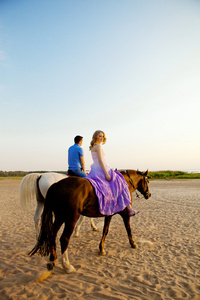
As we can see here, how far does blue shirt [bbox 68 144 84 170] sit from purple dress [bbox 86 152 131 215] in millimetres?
1077

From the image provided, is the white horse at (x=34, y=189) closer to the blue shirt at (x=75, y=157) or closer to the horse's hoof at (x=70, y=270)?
the blue shirt at (x=75, y=157)

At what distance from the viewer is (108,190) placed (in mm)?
4262

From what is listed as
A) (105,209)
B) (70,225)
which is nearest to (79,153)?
(105,209)

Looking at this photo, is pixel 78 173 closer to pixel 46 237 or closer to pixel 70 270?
pixel 46 237

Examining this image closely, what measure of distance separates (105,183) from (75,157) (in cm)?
153

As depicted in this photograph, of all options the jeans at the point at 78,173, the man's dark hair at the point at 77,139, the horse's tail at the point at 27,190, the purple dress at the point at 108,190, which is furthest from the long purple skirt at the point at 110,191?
the horse's tail at the point at 27,190

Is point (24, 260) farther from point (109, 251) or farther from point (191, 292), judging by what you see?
point (191, 292)

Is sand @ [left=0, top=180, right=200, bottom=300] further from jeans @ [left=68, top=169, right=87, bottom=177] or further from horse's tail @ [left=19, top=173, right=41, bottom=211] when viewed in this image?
jeans @ [left=68, top=169, right=87, bottom=177]

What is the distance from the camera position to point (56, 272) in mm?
3838

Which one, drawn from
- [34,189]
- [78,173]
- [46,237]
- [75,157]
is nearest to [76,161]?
[75,157]

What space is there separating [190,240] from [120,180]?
311 centimetres

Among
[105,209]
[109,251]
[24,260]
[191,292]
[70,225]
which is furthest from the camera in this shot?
[109,251]

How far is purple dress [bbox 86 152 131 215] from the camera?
4.13m

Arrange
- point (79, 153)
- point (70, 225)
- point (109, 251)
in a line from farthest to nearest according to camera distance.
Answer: point (79, 153)
point (109, 251)
point (70, 225)
